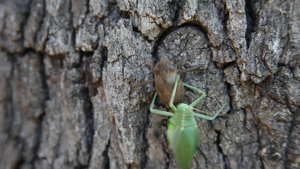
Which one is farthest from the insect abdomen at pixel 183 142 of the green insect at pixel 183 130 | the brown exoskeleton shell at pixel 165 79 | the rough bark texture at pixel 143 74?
the brown exoskeleton shell at pixel 165 79

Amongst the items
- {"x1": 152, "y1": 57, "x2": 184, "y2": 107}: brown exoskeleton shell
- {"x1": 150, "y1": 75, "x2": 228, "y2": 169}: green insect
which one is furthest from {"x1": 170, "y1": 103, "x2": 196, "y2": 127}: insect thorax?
{"x1": 152, "y1": 57, "x2": 184, "y2": 107}: brown exoskeleton shell

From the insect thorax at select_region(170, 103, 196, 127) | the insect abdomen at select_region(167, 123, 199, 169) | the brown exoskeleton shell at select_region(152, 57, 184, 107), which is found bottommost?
the insect abdomen at select_region(167, 123, 199, 169)

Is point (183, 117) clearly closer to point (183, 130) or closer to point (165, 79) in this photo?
point (183, 130)

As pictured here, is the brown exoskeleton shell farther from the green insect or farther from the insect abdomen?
the insect abdomen

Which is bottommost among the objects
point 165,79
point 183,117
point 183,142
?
point 183,142

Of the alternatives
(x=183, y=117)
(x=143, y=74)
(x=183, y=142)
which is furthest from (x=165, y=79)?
(x=183, y=142)

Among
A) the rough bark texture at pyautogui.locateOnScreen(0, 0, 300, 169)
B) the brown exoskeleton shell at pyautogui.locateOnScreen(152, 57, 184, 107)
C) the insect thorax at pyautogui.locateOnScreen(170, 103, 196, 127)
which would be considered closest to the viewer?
the rough bark texture at pyautogui.locateOnScreen(0, 0, 300, 169)
